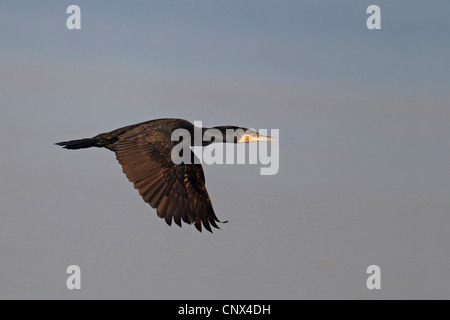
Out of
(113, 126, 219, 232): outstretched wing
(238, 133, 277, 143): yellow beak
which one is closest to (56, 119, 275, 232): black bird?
(113, 126, 219, 232): outstretched wing

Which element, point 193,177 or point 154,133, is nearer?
point 154,133

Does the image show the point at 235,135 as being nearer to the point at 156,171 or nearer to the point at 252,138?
the point at 252,138

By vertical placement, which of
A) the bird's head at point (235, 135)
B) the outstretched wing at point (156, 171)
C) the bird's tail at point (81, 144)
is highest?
the bird's head at point (235, 135)

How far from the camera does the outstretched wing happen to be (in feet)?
71.1

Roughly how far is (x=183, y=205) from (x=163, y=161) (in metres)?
1.06

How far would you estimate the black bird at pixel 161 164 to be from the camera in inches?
854

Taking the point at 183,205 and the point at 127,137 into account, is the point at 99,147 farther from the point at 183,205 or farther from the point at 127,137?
the point at 183,205

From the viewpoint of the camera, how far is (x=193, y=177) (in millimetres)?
24047

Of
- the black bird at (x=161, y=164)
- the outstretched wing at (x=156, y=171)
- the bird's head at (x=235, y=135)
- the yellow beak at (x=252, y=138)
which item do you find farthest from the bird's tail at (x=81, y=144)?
the yellow beak at (x=252, y=138)

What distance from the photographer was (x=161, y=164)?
72.1 ft

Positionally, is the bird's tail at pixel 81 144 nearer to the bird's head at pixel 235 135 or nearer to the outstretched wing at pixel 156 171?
the outstretched wing at pixel 156 171

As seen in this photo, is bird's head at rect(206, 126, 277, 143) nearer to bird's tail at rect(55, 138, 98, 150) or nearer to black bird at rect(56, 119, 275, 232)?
black bird at rect(56, 119, 275, 232)

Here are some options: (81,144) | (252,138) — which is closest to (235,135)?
(252,138)

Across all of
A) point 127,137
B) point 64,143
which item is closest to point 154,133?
point 127,137
